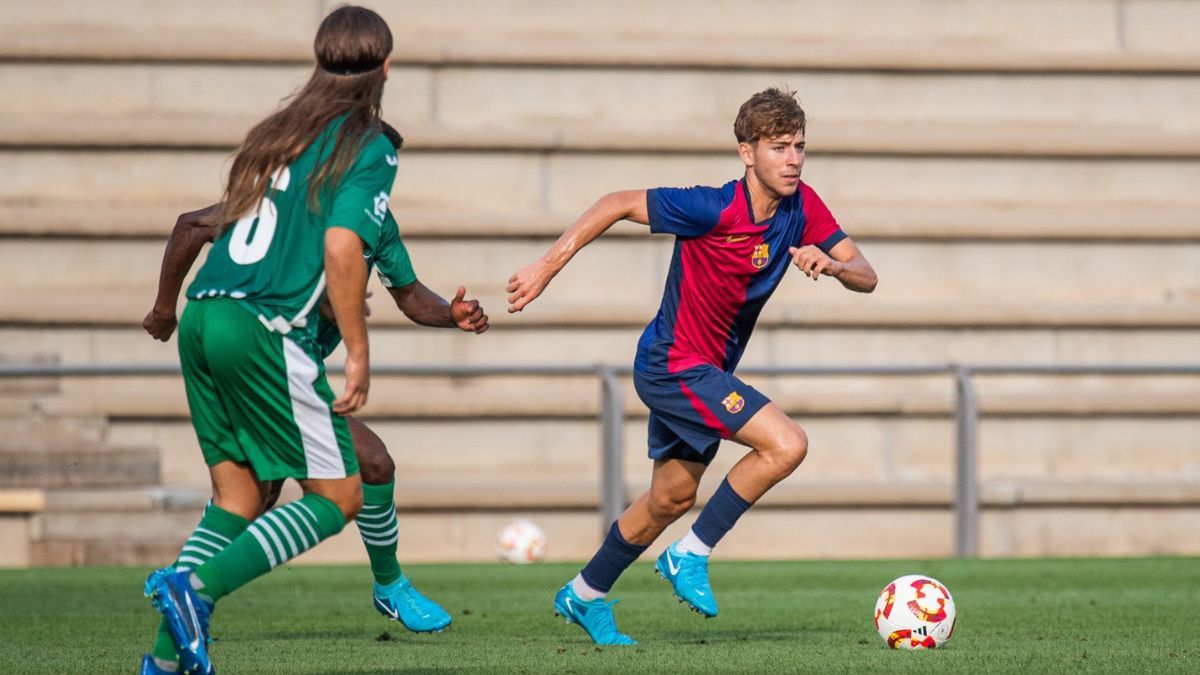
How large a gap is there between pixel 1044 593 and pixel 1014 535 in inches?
196

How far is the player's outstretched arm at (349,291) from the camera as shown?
4.94 metres

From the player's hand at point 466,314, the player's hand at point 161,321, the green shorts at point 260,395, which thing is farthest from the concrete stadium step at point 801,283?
the green shorts at point 260,395

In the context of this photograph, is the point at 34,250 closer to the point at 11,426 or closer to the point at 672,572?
the point at 11,426

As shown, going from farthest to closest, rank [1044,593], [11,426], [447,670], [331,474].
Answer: [11,426], [1044,593], [447,670], [331,474]

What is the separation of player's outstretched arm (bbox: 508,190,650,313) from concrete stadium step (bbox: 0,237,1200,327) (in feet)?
24.1

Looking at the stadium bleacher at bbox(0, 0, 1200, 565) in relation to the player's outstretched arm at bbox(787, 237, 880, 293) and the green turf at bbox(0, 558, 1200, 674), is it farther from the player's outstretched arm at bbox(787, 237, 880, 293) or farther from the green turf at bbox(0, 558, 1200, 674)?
the player's outstretched arm at bbox(787, 237, 880, 293)

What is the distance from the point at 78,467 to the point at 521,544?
10.6 ft

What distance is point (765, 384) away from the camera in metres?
14.6

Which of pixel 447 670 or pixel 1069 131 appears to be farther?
pixel 1069 131

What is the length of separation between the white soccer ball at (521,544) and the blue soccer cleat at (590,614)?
5465 millimetres

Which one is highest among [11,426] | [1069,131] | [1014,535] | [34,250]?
[1069,131]

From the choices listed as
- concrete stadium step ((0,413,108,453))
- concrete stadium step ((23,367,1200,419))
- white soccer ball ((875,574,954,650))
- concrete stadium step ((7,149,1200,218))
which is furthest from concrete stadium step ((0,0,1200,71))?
white soccer ball ((875,574,954,650))

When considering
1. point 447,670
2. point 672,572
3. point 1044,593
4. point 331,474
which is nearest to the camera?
point 331,474

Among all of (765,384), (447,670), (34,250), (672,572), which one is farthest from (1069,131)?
(447,670)
